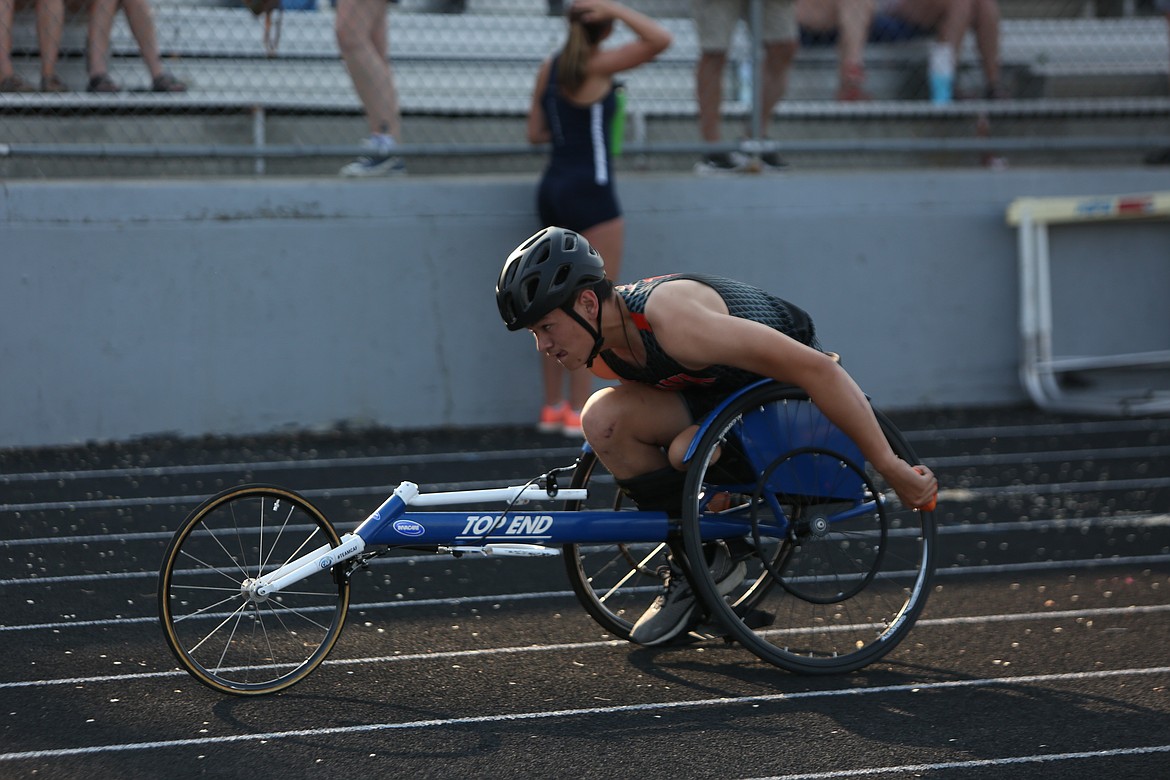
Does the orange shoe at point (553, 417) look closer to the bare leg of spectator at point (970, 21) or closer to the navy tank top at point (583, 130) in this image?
the navy tank top at point (583, 130)

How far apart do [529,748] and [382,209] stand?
14.9 ft

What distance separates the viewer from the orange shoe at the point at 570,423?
745cm

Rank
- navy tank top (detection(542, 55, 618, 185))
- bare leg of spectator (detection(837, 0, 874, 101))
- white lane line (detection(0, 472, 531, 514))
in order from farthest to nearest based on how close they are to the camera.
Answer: bare leg of spectator (detection(837, 0, 874, 101)) → navy tank top (detection(542, 55, 618, 185)) → white lane line (detection(0, 472, 531, 514))

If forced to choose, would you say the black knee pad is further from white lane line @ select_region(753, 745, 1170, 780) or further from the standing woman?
the standing woman

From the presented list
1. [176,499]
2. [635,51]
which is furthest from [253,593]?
[635,51]

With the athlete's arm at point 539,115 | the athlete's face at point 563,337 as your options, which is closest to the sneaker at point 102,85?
the athlete's arm at point 539,115

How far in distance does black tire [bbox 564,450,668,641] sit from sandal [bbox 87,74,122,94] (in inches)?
152

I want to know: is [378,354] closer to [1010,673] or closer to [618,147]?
[618,147]

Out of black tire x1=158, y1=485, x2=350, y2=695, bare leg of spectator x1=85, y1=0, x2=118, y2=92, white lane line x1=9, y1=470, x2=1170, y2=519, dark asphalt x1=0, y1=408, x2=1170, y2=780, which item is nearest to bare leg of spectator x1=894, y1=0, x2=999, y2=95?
white lane line x1=9, y1=470, x2=1170, y2=519

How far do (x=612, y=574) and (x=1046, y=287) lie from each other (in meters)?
4.74

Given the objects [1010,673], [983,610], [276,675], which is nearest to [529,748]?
[276,675]

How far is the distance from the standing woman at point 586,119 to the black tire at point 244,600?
3331 mm

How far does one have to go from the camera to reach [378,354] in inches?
295

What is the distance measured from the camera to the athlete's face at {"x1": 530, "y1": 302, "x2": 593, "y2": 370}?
3768 millimetres
